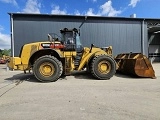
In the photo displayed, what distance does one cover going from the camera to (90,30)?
57.4 ft

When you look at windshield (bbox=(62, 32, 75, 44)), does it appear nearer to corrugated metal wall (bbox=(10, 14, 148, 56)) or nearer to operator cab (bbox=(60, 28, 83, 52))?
operator cab (bbox=(60, 28, 83, 52))

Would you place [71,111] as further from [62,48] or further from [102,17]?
[102,17]

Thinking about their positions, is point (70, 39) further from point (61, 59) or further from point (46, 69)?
point (46, 69)

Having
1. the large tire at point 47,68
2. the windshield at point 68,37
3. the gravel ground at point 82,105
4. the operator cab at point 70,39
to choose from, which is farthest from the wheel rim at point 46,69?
the gravel ground at point 82,105

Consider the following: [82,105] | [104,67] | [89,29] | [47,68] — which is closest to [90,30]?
[89,29]

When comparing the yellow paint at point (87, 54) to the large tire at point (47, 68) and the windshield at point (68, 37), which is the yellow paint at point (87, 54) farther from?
the large tire at point (47, 68)

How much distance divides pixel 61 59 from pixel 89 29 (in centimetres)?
878

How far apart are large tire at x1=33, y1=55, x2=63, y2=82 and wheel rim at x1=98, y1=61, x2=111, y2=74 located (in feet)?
6.35

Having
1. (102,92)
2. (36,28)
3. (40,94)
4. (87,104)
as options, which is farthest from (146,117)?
(36,28)

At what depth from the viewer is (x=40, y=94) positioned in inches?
247

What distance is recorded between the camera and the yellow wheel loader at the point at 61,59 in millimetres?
8828

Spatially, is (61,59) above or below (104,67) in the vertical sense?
above

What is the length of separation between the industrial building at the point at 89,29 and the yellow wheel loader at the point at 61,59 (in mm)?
7244

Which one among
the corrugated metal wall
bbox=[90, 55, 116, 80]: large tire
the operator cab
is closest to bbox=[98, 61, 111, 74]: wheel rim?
bbox=[90, 55, 116, 80]: large tire
